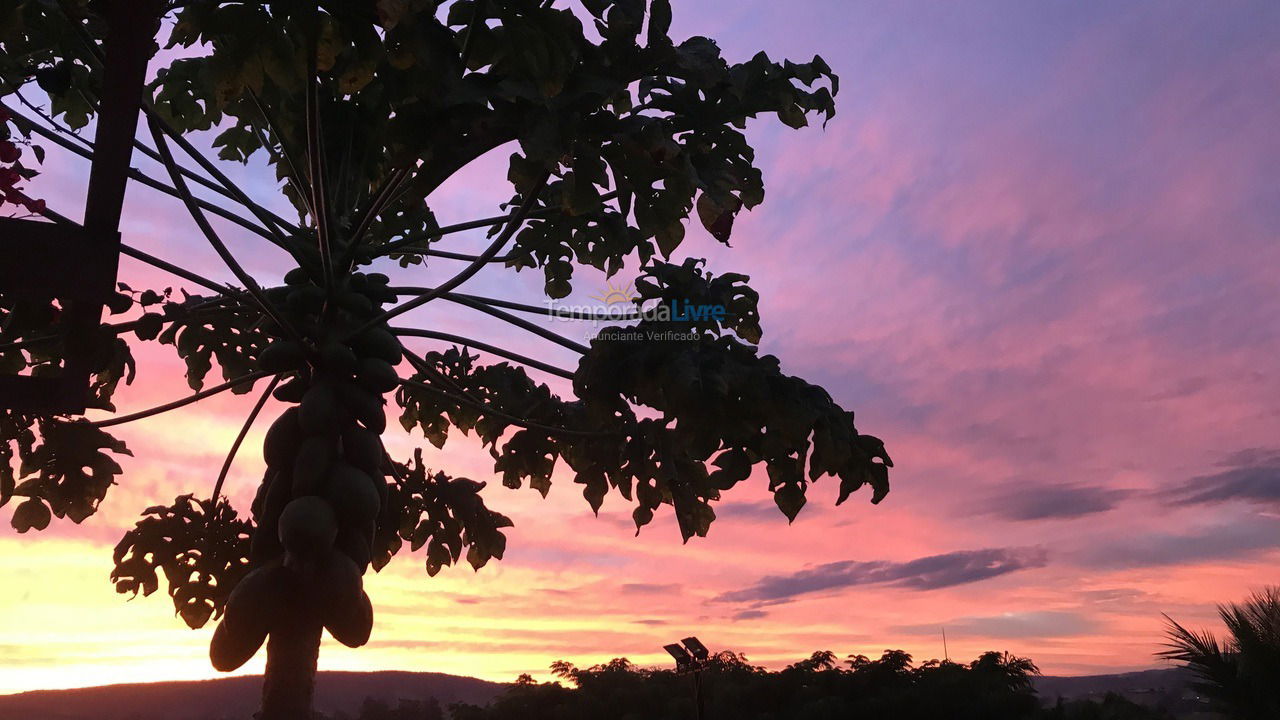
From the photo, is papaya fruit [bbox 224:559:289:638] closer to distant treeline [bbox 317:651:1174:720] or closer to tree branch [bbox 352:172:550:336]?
tree branch [bbox 352:172:550:336]

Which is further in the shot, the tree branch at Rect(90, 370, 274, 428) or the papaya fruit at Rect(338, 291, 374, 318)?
the tree branch at Rect(90, 370, 274, 428)

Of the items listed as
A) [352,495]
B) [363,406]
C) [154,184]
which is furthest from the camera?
[154,184]

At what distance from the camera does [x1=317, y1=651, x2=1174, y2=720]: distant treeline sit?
57.7 feet

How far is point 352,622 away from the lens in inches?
236

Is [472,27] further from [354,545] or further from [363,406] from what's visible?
[354,545]

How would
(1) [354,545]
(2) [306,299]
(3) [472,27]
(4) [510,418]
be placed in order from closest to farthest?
(3) [472,27] < (1) [354,545] < (2) [306,299] < (4) [510,418]

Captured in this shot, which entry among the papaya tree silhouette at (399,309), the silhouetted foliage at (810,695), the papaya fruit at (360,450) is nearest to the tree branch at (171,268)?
the papaya tree silhouette at (399,309)

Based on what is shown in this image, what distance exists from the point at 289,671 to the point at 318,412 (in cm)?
163

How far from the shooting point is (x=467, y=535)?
9492mm

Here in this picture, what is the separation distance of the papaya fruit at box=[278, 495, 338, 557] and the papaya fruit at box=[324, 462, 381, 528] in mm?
128

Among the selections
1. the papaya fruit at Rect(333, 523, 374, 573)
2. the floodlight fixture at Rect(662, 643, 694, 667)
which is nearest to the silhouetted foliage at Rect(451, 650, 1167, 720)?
the floodlight fixture at Rect(662, 643, 694, 667)

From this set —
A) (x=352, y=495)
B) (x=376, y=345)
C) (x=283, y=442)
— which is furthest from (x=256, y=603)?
(x=376, y=345)

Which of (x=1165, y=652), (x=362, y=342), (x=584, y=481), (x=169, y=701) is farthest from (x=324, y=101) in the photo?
(x=169, y=701)

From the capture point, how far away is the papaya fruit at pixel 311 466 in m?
6.06
